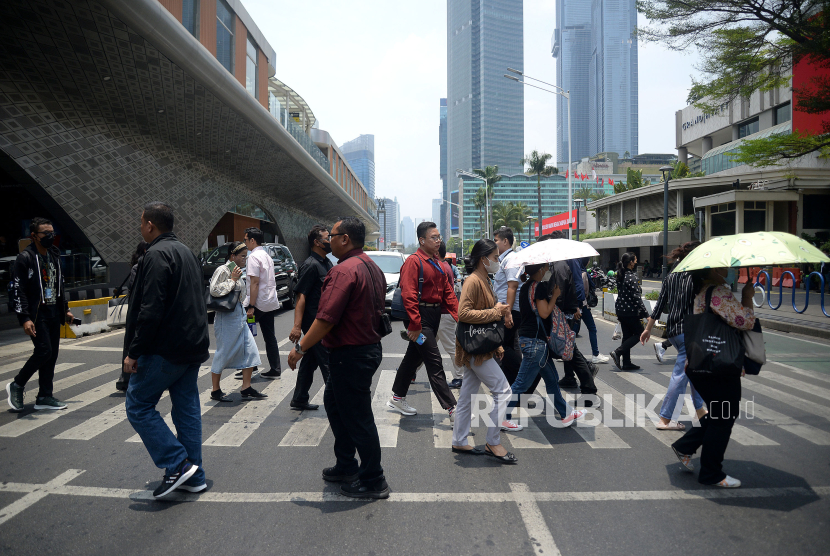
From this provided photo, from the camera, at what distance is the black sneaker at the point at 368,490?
141 inches

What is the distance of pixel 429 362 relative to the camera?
5.27m

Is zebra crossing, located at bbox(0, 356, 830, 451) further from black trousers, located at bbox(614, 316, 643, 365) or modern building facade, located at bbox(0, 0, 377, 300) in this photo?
modern building facade, located at bbox(0, 0, 377, 300)

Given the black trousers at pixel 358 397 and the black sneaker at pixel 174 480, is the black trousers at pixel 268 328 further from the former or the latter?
the black trousers at pixel 358 397

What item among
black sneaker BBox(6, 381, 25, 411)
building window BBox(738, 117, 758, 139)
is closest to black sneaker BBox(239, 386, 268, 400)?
black sneaker BBox(6, 381, 25, 411)

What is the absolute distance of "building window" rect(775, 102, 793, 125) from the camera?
35500 millimetres

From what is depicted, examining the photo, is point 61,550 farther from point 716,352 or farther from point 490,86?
point 490,86

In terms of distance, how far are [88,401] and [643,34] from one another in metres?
15.7

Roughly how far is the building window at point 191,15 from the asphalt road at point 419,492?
55.8 feet

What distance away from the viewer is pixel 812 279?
69.7 feet

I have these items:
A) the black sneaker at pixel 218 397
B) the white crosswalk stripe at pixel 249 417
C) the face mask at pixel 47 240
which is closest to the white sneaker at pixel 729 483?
the white crosswalk stripe at pixel 249 417

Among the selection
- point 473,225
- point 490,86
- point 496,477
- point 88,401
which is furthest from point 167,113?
point 490,86

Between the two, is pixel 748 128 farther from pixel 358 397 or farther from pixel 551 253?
pixel 358 397

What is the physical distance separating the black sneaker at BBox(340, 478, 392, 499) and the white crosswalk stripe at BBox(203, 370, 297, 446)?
1.49 metres

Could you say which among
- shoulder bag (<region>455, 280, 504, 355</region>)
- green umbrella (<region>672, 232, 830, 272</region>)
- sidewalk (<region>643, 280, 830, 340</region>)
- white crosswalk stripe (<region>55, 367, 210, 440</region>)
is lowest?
sidewalk (<region>643, 280, 830, 340</region>)
